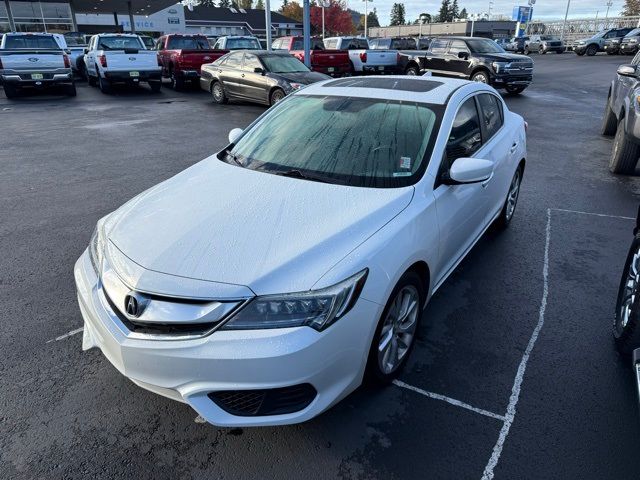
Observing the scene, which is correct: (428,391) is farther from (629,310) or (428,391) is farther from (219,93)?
(219,93)

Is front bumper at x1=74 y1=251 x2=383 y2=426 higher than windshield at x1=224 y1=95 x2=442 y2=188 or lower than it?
lower

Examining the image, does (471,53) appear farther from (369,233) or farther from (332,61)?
(369,233)

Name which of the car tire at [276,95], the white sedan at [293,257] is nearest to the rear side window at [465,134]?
the white sedan at [293,257]

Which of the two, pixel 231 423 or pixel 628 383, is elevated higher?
pixel 231 423

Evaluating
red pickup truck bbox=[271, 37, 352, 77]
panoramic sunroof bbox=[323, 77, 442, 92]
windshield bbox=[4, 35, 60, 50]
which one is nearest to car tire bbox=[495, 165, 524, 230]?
panoramic sunroof bbox=[323, 77, 442, 92]

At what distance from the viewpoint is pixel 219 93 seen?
1488 centimetres

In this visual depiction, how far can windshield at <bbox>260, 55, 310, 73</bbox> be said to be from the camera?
12.8m

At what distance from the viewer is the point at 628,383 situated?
2.92 m

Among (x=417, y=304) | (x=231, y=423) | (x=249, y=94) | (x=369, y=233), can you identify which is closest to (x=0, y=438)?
(x=231, y=423)

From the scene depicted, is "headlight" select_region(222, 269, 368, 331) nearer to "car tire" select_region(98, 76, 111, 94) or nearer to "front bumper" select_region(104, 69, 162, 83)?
"front bumper" select_region(104, 69, 162, 83)

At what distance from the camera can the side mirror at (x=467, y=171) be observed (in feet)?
9.91

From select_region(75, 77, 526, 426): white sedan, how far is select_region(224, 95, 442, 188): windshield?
0.01m

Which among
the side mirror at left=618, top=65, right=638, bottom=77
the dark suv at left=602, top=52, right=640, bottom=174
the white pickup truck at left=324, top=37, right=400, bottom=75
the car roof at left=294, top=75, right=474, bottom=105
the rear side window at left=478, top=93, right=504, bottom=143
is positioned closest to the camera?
the car roof at left=294, top=75, right=474, bottom=105

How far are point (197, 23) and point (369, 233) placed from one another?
69.3 metres
